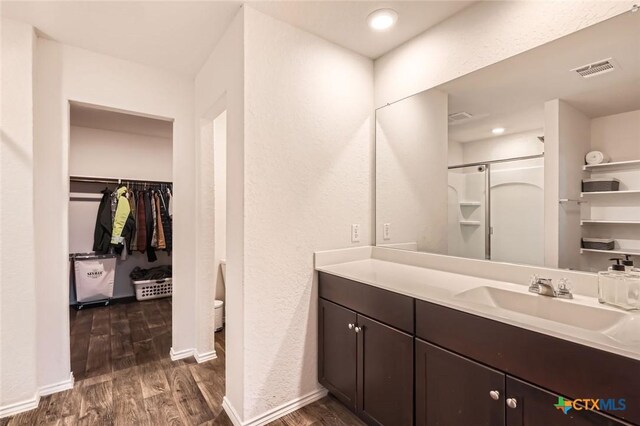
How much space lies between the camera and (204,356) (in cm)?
257

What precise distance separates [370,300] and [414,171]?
102 centimetres

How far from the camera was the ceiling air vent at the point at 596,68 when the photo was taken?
4.21 ft

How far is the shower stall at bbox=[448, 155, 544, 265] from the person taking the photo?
60.1 inches

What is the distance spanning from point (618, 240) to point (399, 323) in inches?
39.6

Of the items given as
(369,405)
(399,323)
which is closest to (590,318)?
(399,323)

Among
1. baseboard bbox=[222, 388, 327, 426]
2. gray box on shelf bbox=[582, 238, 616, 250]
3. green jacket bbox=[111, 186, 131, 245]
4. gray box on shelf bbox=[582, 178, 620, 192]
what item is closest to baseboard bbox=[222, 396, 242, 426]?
baseboard bbox=[222, 388, 327, 426]

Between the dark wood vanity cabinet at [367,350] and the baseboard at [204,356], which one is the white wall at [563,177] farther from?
the baseboard at [204,356]

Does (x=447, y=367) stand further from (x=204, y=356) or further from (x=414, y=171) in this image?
(x=204, y=356)

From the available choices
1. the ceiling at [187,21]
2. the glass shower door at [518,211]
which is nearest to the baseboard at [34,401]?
the ceiling at [187,21]

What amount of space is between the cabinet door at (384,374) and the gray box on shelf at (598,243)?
35.5 inches

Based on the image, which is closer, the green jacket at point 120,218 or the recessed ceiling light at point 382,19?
the recessed ceiling light at point 382,19

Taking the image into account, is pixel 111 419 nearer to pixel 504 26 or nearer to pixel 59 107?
Result: pixel 59 107

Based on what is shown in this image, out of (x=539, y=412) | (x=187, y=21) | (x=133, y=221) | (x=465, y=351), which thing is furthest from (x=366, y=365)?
(x=133, y=221)

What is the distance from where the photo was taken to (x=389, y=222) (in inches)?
89.0
